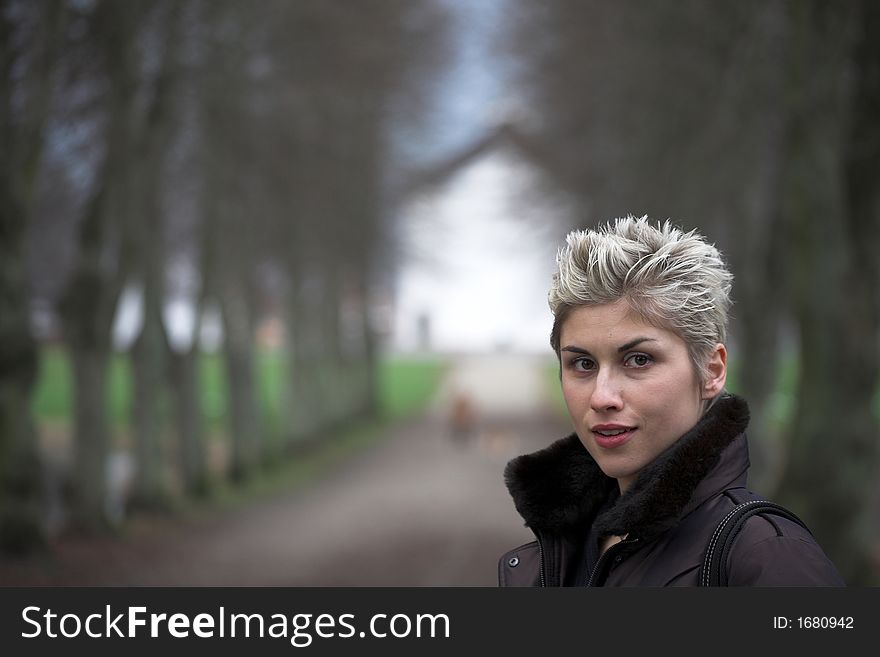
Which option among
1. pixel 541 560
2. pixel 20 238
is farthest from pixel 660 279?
pixel 20 238

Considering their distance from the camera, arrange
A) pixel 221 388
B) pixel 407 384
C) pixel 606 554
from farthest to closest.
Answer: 1. pixel 407 384
2. pixel 221 388
3. pixel 606 554

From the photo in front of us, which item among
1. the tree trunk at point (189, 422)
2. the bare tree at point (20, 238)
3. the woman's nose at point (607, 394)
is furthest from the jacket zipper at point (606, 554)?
the tree trunk at point (189, 422)

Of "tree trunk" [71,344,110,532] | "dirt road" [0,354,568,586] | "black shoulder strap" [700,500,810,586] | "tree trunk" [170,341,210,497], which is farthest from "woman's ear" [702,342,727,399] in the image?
"tree trunk" [170,341,210,497]

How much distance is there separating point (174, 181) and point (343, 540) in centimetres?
934

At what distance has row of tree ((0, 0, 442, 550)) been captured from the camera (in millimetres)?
11109

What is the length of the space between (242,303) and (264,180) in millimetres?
2564

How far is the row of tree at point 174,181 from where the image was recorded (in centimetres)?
1111

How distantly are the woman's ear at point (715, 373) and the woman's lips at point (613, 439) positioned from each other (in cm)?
16

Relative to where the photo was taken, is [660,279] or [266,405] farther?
[266,405]

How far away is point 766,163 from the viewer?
21.1 metres

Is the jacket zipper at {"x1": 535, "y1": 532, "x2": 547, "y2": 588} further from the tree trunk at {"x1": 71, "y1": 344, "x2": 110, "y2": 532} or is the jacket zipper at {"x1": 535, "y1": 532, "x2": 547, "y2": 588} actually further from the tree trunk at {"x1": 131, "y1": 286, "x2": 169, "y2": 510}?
the tree trunk at {"x1": 131, "y1": 286, "x2": 169, "y2": 510}

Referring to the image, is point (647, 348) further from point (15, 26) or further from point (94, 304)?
point (94, 304)

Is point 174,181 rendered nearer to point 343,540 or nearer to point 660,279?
point 343,540

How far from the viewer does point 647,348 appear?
207 centimetres
